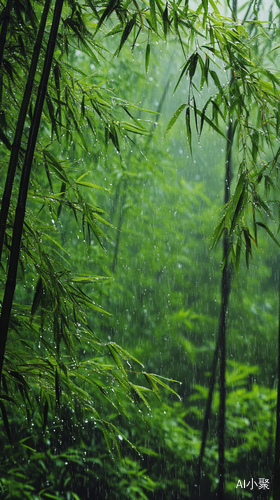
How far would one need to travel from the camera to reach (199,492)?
10.4 feet

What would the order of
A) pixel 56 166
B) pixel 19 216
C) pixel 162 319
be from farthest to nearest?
pixel 162 319, pixel 56 166, pixel 19 216

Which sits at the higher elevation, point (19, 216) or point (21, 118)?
point (21, 118)

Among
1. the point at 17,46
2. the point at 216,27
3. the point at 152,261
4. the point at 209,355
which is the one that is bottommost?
the point at 209,355

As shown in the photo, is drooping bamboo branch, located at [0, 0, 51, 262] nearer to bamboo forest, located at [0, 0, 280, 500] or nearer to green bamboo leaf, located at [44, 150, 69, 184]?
green bamboo leaf, located at [44, 150, 69, 184]

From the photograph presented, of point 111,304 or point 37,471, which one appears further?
point 111,304

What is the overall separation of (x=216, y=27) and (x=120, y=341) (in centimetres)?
277

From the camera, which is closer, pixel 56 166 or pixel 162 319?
pixel 56 166

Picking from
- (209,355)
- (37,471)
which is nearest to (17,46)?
(37,471)

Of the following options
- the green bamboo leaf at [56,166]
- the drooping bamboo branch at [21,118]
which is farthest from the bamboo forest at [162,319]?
the drooping bamboo branch at [21,118]

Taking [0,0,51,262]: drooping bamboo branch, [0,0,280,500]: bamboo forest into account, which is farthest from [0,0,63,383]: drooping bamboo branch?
[0,0,280,500]: bamboo forest

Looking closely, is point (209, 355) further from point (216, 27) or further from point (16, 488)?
point (216, 27)

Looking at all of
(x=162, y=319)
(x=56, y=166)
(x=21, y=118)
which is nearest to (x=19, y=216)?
(x=21, y=118)

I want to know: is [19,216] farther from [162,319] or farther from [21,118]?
[162,319]

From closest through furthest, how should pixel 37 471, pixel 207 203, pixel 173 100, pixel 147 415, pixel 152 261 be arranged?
pixel 37 471 < pixel 147 415 < pixel 152 261 < pixel 207 203 < pixel 173 100
